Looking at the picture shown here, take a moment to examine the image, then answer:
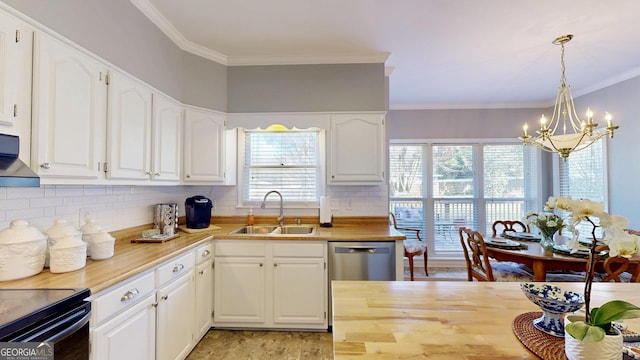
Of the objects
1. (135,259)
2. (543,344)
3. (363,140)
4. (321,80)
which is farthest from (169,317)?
(321,80)

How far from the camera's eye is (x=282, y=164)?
3.39m

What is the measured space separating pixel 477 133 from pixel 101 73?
195 inches

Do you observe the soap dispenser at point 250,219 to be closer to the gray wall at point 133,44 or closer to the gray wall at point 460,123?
the gray wall at point 133,44

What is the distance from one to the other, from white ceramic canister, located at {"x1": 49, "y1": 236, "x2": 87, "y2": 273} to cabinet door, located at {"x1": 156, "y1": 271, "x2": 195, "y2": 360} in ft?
1.61

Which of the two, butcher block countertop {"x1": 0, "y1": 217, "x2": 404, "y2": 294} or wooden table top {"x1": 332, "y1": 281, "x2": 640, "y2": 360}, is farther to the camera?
butcher block countertop {"x1": 0, "y1": 217, "x2": 404, "y2": 294}

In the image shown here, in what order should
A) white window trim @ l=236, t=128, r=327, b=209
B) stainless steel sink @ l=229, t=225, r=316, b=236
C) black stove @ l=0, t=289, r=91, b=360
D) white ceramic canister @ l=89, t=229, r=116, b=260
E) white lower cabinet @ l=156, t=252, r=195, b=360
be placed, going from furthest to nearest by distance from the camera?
white window trim @ l=236, t=128, r=327, b=209 → stainless steel sink @ l=229, t=225, r=316, b=236 → white lower cabinet @ l=156, t=252, r=195, b=360 → white ceramic canister @ l=89, t=229, r=116, b=260 → black stove @ l=0, t=289, r=91, b=360

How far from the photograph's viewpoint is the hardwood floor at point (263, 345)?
2.31 m

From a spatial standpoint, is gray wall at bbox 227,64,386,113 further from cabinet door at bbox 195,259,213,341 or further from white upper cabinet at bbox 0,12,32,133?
white upper cabinet at bbox 0,12,32,133

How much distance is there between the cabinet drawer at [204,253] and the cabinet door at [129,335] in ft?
1.94

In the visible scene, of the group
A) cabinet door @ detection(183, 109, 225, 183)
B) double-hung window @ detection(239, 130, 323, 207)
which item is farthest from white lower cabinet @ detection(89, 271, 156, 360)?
double-hung window @ detection(239, 130, 323, 207)

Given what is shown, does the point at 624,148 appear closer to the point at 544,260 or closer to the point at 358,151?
the point at 544,260

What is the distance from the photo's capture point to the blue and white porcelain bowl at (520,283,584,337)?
94 centimetres

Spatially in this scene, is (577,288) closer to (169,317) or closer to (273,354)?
(273,354)

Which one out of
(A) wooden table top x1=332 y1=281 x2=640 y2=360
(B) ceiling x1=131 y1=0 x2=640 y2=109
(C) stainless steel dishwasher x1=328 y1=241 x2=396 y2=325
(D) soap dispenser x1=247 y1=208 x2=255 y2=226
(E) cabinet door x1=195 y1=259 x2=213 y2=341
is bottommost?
(E) cabinet door x1=195 y1=259 x2=213 y2=341
